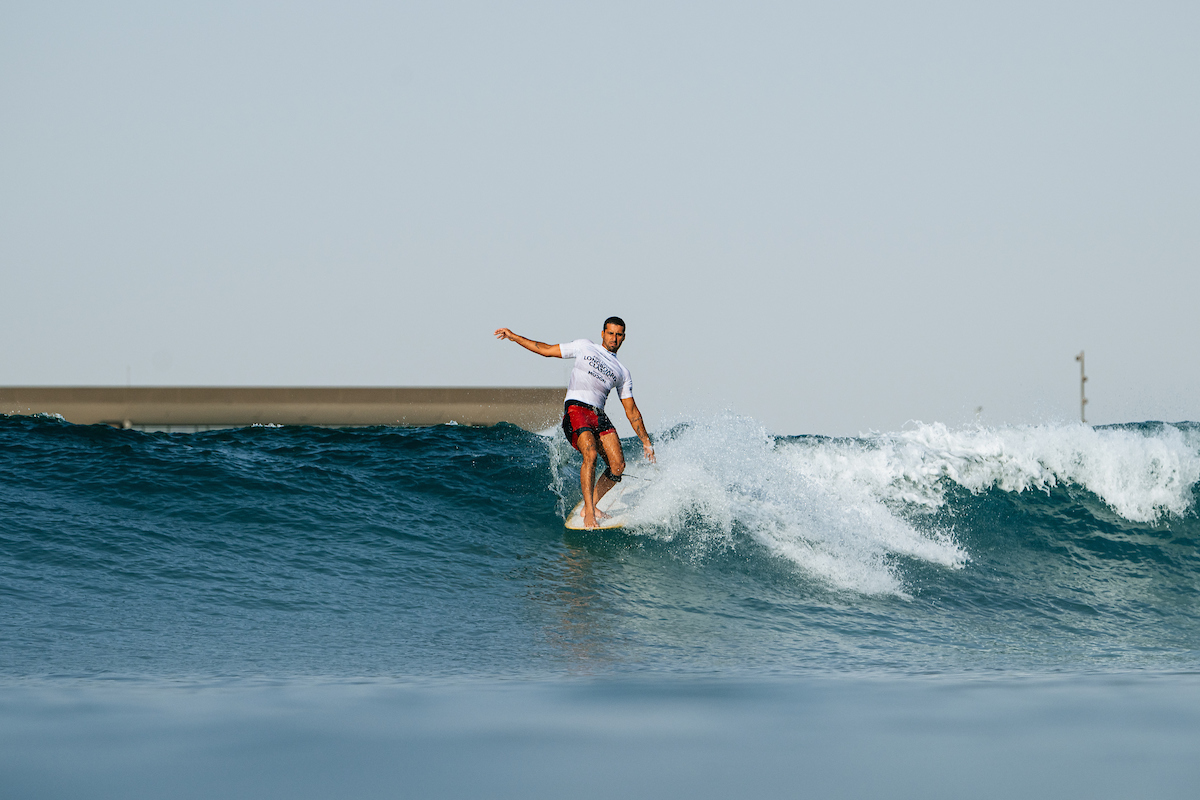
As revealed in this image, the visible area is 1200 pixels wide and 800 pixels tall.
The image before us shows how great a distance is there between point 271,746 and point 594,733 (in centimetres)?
108

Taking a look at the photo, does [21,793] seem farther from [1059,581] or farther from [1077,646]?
[1059,581]

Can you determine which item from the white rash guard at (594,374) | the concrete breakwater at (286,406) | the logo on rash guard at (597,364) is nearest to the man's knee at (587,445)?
the white rash guard at (594,374)

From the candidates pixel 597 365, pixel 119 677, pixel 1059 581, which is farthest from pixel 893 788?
pixel 1059 581

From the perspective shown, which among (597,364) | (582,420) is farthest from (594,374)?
(582,420)

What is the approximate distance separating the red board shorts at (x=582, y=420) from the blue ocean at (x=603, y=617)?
90cm

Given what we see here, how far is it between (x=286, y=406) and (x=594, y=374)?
1545 cm

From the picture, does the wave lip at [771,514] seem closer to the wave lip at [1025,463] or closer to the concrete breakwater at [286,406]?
the wave lip at [1025,463]

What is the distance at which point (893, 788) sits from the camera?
2664 mm

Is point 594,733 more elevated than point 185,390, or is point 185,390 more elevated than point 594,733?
point 185,390

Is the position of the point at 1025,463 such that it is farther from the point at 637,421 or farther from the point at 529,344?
the point at 529,344

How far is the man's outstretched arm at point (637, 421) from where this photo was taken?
23.0 ft

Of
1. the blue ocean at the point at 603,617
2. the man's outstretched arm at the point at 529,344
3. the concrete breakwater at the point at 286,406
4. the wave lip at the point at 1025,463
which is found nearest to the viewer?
the blue ocean at the point at 603,617

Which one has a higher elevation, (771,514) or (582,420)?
(582,420)

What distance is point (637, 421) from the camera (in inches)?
278
